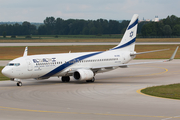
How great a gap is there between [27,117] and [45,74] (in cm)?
1764

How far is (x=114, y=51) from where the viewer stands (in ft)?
158

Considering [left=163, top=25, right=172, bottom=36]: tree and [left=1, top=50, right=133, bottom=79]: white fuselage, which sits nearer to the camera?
[left=1, top=50, right=133, bottom=79]: white fuselage

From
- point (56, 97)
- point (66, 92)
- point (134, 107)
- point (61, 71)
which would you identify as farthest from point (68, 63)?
point (134, 107)

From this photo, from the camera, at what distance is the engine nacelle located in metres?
39.7

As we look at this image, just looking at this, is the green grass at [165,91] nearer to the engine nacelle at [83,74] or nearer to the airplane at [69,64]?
the airplane at [69,64]

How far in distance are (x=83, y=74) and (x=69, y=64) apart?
2.70 m

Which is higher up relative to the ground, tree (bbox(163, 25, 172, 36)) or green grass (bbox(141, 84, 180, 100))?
tree (bbox(163, 25, 172, 36))

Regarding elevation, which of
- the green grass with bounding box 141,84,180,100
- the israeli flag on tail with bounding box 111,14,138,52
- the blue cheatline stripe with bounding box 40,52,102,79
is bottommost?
the green grass with bounding box 141,84,180,100

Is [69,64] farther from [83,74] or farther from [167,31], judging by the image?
[167,31]

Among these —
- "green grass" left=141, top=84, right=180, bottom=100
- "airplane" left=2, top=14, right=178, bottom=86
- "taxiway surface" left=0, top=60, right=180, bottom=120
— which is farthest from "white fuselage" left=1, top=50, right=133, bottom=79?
"green grass" left=141, top=84, right=180, bottom=100

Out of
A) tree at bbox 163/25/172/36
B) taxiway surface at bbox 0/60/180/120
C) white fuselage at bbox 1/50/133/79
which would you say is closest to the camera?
taxiway surface at bbox 0/60/180/120

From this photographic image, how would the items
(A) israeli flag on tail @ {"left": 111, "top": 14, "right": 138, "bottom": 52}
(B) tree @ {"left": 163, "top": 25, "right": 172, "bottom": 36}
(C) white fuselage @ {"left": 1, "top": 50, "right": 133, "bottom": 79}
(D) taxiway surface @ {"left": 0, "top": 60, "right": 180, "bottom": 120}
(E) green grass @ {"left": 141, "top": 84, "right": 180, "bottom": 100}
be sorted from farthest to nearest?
(B) tree @ {"left": 163, "top": 25, "right": 172, "bottom": 36} → (A) israeli flag on tail @ {"left": 111, "top": 14, "right": 138, "bottom": 52} → (C) white fuselage @ {"left": 1, "top": 50, "right": 133, "bottom": 79} → (E) green grass @ {"left": 141, "top": 84, "right": 180, "bottom": 100} → (D) taxiway surface @ {"left": 0, "top": 60, "right": 180, "bottom": 120}

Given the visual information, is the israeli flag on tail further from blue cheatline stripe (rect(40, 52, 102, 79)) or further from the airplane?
blue cheatline stripe (rect(40, 52, 102, 79))

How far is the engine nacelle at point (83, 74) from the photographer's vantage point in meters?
39.7
